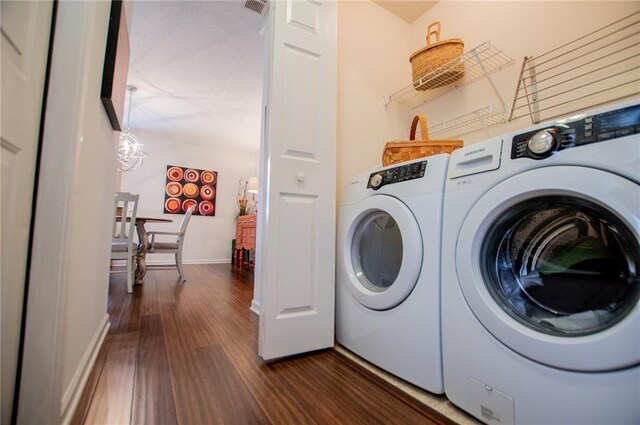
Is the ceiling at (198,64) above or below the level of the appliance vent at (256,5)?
below

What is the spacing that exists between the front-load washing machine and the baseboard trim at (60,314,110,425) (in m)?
0.96

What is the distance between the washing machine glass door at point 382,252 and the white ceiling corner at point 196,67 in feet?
Answer: 6.09

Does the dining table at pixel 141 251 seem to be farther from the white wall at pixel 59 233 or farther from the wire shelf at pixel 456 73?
the wire shelf at pixel 456 73

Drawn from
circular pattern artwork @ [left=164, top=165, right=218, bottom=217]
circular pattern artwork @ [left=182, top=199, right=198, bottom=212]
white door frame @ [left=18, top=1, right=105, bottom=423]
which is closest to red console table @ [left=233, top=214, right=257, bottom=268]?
circular pattern artwork @ [left=164, top=165, right=218, bottom=217]

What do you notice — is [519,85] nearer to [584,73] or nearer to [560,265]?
[584,73]

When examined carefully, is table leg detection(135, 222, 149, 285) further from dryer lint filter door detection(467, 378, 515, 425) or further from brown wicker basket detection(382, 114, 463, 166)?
dryer lint filter door detection(467, 378, 515, 425)

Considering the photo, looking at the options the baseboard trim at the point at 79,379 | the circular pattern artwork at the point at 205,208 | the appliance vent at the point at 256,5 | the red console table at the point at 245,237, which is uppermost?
the appliance vent at the point at 256,5

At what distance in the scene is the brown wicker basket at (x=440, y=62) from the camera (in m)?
1.44

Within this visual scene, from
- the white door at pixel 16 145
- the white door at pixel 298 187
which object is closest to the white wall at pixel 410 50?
the white door at pixel 298 187

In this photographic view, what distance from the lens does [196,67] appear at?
2.66 meters

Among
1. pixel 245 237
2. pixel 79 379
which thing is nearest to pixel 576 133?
pixel 79 379

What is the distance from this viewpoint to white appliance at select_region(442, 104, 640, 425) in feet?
1.79

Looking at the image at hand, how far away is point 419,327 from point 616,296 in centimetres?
49

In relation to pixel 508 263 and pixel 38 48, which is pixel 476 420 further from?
pixel 38 48
